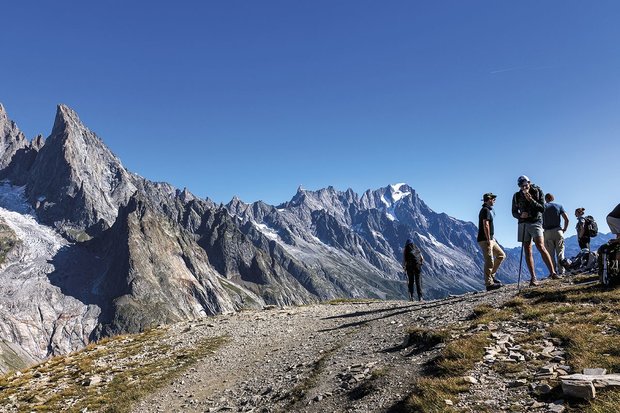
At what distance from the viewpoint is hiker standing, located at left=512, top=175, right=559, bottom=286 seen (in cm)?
1839

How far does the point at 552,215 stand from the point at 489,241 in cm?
500

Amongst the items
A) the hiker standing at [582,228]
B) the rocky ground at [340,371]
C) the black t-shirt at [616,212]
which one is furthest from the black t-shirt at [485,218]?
the hiker standing at [582,228]

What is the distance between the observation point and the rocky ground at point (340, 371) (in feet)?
30.0

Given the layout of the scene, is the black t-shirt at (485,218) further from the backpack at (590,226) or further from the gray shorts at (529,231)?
the backpack at (590,226)

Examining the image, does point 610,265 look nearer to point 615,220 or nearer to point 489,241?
point 615,220

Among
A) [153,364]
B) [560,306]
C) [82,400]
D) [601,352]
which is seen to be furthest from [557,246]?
[82,400]

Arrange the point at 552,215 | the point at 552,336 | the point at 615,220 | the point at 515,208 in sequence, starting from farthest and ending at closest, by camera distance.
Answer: the point at 552,215
the point at 515,208
the point at 615,220
the point at 552,336

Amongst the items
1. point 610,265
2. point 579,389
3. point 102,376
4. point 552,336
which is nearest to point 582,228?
point 610,265

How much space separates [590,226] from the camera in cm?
2505

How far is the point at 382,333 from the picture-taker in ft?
52.9

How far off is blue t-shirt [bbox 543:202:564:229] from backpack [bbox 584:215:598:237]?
3515 millimetres

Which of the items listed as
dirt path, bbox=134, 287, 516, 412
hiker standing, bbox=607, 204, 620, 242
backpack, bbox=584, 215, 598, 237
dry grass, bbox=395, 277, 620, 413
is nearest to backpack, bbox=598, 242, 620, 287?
dry grass, bbox=395, 277, 620, 413

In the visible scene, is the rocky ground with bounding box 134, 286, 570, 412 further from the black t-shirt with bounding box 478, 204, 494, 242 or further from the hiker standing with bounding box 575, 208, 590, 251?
the hiker standing with bounding box 575, 208, 590, 251

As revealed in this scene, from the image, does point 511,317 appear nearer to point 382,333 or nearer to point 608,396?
point 382,333
